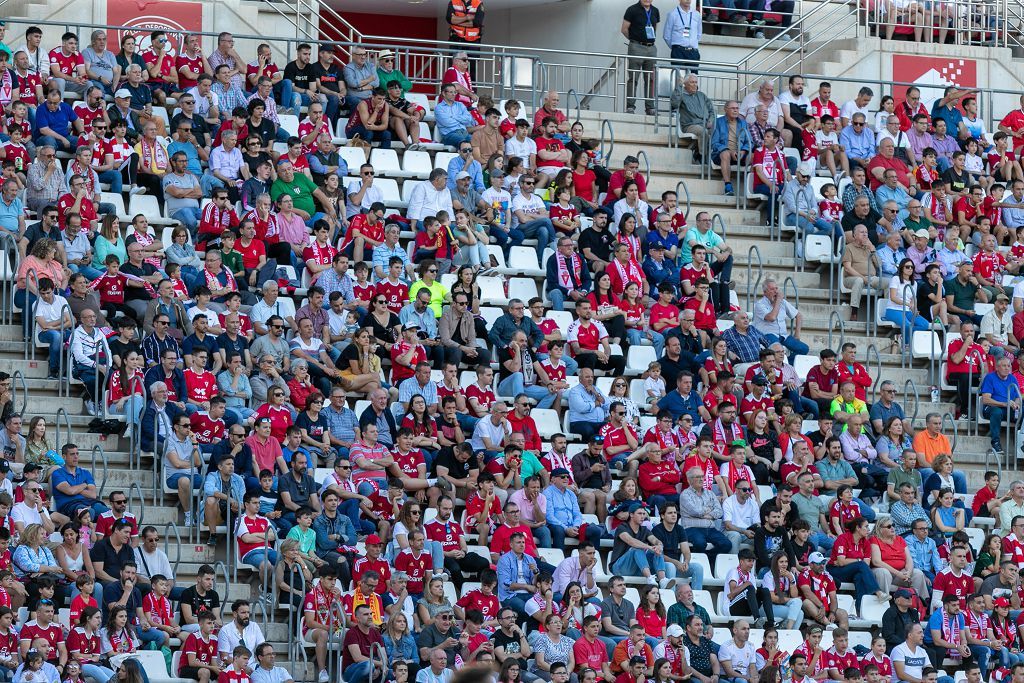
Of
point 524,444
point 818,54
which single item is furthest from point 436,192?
point 818,54

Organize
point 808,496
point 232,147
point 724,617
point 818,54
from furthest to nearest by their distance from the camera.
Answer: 1. point 818,54
2. point 232,147
3. point 808,496
4. point 724,617

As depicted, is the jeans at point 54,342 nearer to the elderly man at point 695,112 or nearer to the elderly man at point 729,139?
the elderly man at point 729,139

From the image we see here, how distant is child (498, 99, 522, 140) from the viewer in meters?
25.3

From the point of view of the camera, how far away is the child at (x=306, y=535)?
1912cm

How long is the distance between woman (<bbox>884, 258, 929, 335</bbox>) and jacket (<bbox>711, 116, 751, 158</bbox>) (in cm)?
268

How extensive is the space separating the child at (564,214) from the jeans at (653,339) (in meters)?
1.68

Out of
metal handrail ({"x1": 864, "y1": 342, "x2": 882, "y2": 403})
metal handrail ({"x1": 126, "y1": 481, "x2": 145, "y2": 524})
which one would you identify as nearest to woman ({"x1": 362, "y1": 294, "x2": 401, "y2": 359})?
metal handrail ({"x1": 126, "y1": 481, "x2": 145, "y2": 524})

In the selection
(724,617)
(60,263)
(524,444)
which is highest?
(60,263)

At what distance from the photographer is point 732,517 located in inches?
829

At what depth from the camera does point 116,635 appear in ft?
58.3

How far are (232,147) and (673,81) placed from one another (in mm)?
6552

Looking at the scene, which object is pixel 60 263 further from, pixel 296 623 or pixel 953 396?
pixel 953 396

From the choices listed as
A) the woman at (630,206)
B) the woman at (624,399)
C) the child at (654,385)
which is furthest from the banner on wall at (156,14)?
the woman at (624,399)

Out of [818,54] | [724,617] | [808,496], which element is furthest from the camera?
[818,54]
